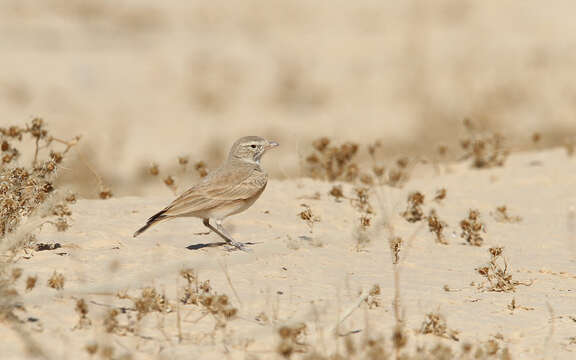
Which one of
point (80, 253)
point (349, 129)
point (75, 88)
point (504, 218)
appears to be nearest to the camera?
point (80, 253)

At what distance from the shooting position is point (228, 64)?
20.2 metres

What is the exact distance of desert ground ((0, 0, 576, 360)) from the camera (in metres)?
5.37

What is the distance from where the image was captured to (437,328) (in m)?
5.46

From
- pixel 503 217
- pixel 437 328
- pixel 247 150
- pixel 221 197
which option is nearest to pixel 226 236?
pixel 221 197

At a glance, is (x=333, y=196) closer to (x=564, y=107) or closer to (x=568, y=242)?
(x=568, y=242)

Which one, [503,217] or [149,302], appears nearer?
[149,302]

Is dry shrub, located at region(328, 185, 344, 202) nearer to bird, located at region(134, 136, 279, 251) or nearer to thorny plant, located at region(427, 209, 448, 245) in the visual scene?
thorny plant, located at region(427, 209, 448, 245)

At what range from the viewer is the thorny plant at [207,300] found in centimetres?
525

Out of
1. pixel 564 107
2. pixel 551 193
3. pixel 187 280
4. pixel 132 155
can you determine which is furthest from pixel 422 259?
pixel 564 107

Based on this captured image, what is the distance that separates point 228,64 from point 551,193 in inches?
443

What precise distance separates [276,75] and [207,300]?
14.6 metres

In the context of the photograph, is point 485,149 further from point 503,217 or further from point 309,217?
point 309,217

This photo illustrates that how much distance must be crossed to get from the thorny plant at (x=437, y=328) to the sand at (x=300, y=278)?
46 millimetres

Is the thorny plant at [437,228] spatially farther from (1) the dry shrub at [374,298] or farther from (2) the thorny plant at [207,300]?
(2) the thorny plant at [207,300]
